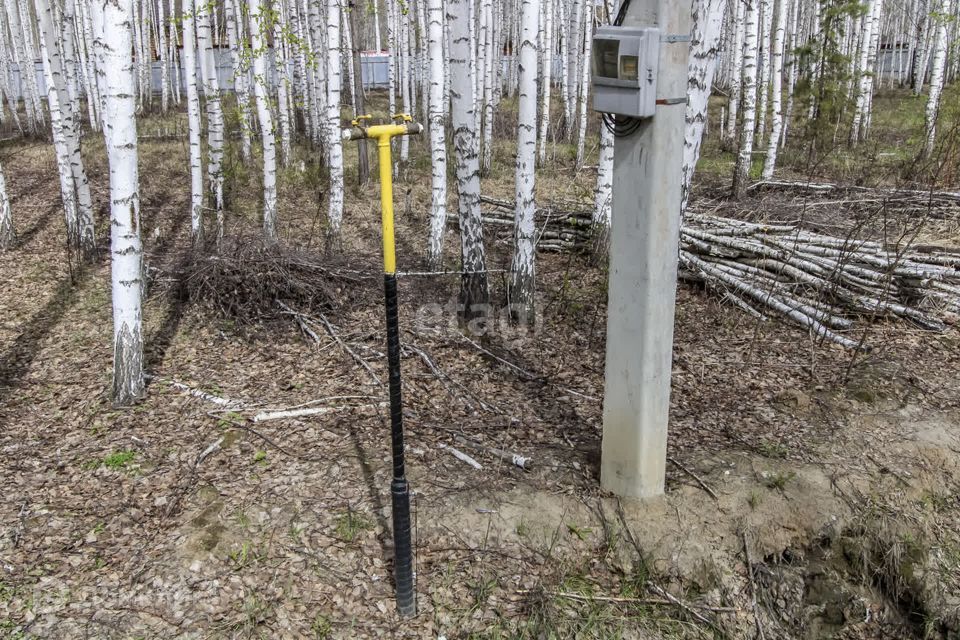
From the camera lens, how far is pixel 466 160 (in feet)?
21.5

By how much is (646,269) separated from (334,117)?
6.48 metres

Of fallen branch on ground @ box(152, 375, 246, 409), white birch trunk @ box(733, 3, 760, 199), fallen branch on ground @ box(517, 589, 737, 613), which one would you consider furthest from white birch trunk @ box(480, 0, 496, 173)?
fallen branch on ground @ box(517, 589, 737, 613)

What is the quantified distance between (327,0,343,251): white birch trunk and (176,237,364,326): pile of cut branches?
190cm

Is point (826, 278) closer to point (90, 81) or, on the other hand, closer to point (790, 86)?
point (790, 86)

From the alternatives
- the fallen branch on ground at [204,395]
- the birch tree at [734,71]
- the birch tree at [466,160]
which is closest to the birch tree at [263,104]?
the birch tree at [466,160]

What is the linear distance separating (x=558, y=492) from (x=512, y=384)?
156 centimetres

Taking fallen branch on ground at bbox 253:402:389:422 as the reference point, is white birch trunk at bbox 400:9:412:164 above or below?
above

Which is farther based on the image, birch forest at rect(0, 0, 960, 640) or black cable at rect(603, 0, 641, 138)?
birch forest at rect(0, 0, 960, 640)

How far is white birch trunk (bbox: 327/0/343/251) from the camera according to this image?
8.77 m

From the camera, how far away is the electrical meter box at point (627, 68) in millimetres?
3324

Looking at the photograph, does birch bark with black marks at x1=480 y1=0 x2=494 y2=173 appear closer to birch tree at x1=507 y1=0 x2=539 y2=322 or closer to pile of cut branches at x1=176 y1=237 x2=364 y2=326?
birch tree at x1=507 y1=0 x2=539 y2=322

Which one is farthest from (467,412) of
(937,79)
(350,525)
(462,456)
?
(937,79)

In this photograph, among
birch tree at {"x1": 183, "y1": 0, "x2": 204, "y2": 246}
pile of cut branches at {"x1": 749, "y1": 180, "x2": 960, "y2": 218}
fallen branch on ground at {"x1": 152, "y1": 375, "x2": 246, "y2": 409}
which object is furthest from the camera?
birch tree at {"x1": 183, "y1": 0, "x2": 204, "y2": 246}

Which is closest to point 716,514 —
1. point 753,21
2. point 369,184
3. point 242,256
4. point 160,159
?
point 242,256
